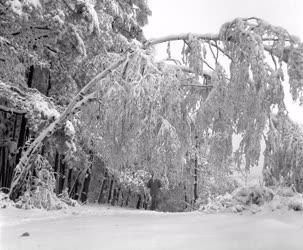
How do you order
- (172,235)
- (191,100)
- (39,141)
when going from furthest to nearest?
(39,141) < (191,100) < (172,235)

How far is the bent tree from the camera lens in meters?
8.33

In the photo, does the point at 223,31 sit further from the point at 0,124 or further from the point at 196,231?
the point at 0,124

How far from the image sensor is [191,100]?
9.97 m

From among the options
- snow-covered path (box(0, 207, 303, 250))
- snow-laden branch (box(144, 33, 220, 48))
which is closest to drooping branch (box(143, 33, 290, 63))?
snow-laden branch (box(144, 33, 220, 48))

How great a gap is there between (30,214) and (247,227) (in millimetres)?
5497

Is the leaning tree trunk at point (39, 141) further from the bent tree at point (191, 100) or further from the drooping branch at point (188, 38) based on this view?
the drooping branch at point (188, 38)

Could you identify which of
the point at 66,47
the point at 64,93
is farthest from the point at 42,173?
the point at 64,93

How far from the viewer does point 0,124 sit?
18.5m

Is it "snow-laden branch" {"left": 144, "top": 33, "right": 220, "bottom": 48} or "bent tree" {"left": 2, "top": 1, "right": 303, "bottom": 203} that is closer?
"bent tree" {"left": 2, "top": 1, "right": 303, "bottom": 203}

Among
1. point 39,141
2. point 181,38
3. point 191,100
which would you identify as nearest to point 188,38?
point 181,38

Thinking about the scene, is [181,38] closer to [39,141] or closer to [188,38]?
[188,38]

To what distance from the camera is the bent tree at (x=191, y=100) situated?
8.33m

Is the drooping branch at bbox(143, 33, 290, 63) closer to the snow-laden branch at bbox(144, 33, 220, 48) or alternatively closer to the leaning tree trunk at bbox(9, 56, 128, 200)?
the snow-laden branch at bbox(144, 33, 220, 48)

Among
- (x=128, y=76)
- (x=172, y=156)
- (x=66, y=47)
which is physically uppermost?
(x=66, y=47)
